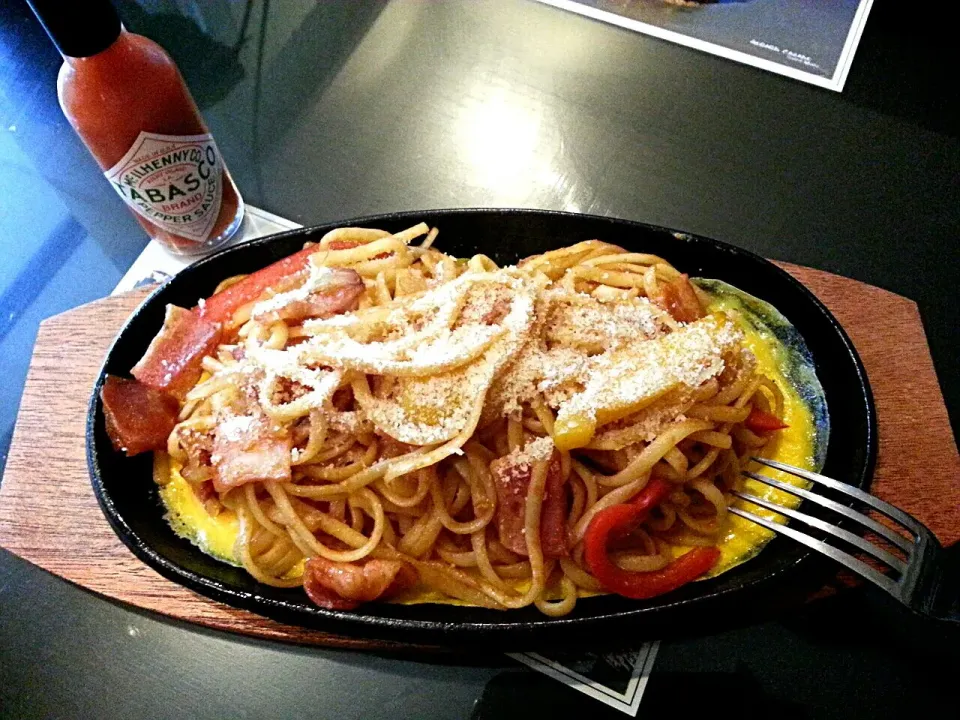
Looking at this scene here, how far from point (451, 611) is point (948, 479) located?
3.70 feet

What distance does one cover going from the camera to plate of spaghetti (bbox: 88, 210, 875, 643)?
148cm

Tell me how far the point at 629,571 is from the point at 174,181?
1.56 m

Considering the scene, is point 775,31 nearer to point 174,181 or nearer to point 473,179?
point 473,179

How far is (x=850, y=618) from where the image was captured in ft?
5.41

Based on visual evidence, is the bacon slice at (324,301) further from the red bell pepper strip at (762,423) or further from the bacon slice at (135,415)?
the red bell pepper strip at (762,423)

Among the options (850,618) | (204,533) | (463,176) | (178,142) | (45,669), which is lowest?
(45,669)

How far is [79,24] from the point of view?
5.37ft

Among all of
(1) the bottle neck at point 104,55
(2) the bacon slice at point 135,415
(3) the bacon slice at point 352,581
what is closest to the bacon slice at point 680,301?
(3) the bacon slice at point 352,581

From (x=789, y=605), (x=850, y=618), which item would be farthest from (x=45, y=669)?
(x=850, y=618)

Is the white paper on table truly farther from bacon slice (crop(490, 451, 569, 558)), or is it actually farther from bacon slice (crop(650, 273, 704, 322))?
bacon slice (crop(650, 273, 704, 322))

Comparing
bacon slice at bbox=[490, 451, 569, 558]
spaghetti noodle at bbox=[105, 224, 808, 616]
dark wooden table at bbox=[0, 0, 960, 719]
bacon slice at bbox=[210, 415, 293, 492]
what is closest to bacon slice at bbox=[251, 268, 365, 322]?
spaghetti noodle at bbox=[105, 224, 808, 616]

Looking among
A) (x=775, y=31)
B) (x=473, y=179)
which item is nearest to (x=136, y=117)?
(x=473, y=179)

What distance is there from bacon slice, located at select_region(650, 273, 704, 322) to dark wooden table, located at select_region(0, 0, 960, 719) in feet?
2.34

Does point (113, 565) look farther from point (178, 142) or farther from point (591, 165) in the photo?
point (591, 165)
